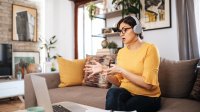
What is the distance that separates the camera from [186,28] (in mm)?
2725

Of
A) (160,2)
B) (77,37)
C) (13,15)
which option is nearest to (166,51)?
(160,2)

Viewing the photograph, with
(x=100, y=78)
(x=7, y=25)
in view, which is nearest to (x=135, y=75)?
(x=100, y=78)

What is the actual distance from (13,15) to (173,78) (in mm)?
3580

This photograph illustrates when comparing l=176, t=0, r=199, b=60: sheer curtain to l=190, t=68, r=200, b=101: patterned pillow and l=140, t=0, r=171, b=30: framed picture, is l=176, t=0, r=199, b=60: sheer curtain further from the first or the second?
l=190, t=68, r=200, b=101: patterned pillow

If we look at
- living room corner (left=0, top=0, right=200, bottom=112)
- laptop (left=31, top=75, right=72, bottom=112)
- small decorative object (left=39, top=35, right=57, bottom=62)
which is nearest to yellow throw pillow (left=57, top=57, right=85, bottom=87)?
living room corner (left=0, top=0, right=200, bottom=112)

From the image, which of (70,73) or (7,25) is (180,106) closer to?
(70,73)

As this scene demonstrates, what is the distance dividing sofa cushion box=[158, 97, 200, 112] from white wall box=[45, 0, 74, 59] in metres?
3.33

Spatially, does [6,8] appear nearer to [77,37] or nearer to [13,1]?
[13,1]

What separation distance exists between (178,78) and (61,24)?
3494 millimetres

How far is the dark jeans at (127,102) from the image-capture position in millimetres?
1444

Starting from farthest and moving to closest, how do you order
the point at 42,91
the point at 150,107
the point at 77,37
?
the point at 77,37
the point at 150,107
the point at 42,91

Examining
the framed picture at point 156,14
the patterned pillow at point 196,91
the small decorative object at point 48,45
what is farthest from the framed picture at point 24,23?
the patterned pillow at point 196,91

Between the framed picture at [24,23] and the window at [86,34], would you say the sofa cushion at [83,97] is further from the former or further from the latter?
the framed picture at [24,23]

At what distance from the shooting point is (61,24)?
4.91 m
